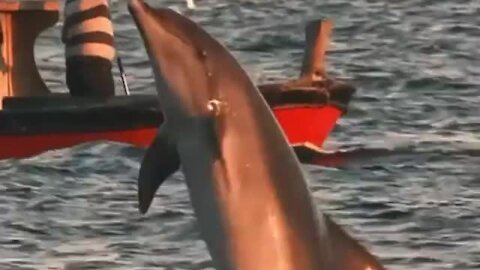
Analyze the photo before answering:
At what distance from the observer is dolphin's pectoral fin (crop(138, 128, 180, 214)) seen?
6.49 meters

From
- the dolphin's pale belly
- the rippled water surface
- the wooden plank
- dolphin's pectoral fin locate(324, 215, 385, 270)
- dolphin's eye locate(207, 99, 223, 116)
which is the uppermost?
dolphin's eye locate(207, 99, 223, 116)

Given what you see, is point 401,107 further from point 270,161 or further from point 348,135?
point 270,161

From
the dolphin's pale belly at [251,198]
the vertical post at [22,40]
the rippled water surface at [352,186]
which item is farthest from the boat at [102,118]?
the dolphin's pale belly at [251,198]

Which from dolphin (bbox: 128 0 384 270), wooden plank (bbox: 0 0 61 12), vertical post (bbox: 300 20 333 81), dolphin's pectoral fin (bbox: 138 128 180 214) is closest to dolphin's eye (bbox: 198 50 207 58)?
dolphin (bbox: 128 0 384 270)

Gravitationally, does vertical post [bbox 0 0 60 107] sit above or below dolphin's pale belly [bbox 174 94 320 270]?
below

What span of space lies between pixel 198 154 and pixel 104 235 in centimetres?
641

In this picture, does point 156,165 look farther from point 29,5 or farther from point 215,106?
point 29,5

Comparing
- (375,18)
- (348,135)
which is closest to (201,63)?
(348,135)

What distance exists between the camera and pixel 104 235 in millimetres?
12734

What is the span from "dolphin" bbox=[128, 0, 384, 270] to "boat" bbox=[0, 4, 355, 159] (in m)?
8.73

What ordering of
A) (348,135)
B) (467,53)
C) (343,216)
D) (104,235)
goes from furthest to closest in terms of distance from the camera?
(467,53) < (348,135) < (343,216) < (104,235)

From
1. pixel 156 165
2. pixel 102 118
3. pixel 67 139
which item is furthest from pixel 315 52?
pixel 156 165

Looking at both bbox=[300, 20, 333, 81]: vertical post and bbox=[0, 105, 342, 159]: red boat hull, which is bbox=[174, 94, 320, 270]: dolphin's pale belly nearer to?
bbox=[0, 105, 342, 159]: red boat hull

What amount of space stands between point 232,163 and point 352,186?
8.64 m
